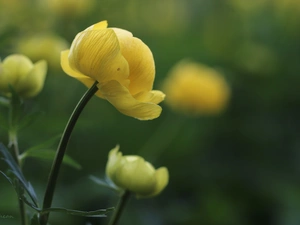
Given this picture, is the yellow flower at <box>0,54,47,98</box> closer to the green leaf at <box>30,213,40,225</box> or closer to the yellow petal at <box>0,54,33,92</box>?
the yellow petal at <box>0,54,33,92</box>

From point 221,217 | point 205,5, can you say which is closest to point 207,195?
point 221,217

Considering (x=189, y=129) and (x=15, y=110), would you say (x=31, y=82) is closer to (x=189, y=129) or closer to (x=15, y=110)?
(x=15, y=110)

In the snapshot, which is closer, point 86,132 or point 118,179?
point 118,179

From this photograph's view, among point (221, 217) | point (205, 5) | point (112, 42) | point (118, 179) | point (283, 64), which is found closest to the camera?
point (112, 42)

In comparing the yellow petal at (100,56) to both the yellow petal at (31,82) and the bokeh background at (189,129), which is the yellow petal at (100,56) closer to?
the yellow petal at (31,82)

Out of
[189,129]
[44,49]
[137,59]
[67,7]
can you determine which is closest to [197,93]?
[189,129]

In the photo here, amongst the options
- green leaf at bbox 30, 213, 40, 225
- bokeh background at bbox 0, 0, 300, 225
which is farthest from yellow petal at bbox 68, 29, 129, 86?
bokeh background at bbox 0, 0, 300, 225

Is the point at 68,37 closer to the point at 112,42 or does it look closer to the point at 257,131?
the point at 257,131
